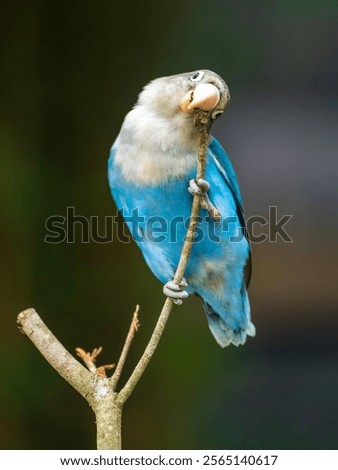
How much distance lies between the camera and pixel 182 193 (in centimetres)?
95

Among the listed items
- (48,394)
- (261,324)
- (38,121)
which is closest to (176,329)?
(261,324)

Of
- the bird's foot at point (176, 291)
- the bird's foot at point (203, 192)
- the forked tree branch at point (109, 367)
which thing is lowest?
the forked tree branch at point (109, 367)

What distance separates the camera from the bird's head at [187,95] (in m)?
0.87

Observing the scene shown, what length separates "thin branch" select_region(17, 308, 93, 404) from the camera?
2.80ft

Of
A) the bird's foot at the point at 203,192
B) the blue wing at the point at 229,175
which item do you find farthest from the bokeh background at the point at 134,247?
the bird's foot at the point at 203,192

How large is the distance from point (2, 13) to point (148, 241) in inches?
19.7

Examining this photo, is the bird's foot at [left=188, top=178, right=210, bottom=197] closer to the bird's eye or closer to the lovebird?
the lovebird

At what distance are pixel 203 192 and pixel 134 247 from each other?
0.79ft

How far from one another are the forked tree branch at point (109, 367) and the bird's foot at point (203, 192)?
0.02m

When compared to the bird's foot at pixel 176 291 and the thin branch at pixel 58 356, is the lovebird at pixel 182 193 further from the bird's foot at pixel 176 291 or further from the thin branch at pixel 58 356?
the thin branch at pixel 58 356

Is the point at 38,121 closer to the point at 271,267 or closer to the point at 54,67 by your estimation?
the point at 54,67

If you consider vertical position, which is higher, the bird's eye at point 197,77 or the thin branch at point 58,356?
the bird's eye at point 197,77

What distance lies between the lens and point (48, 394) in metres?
1.17
